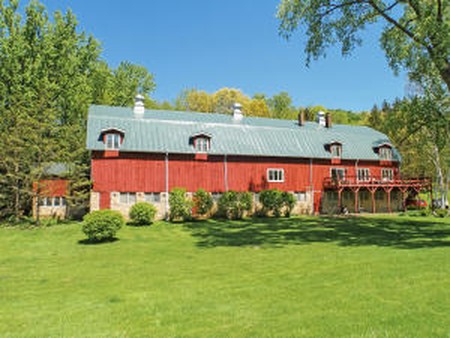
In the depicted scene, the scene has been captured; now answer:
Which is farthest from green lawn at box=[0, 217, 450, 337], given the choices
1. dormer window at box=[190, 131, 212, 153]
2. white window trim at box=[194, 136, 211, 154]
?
dormer window at box=[190, 131, 212, 153]

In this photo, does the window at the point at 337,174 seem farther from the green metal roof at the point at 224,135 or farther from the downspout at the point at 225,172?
the downspout at the point at 225,172

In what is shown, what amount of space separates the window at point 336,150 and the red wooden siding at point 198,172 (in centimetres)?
86

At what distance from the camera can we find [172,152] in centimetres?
2725

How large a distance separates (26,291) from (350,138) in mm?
32451

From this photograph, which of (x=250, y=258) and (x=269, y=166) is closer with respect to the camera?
(x=250, y=258)

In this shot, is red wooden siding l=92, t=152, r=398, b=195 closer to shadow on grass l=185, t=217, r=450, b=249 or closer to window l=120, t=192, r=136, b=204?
window l=120, t=192, r=136, b=204

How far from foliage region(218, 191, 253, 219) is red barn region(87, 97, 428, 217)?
0.93 meters

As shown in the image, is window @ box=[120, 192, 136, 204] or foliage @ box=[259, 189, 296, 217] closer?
window @ box=[120, 192, 136, 204]

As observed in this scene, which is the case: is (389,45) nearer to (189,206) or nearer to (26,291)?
(189,206)

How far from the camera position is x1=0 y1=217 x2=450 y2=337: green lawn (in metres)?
5.92

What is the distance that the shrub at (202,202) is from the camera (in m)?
27.0

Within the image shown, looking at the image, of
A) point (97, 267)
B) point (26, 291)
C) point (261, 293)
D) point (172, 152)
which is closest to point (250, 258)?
point (261, 293)

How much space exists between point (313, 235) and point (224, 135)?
14.4 meters

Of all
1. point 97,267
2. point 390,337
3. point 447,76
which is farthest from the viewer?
point 447,76
